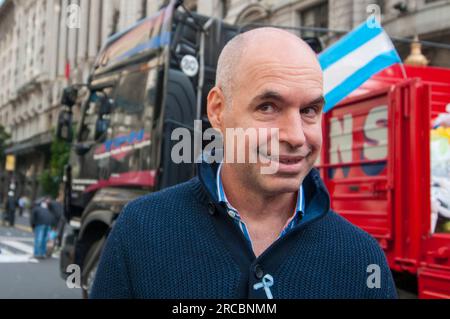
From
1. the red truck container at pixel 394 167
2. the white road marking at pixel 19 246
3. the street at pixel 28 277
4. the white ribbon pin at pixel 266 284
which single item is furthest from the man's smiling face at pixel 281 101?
the white road marking at pixel 19 246

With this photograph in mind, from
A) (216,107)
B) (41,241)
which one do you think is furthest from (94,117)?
(41,241)

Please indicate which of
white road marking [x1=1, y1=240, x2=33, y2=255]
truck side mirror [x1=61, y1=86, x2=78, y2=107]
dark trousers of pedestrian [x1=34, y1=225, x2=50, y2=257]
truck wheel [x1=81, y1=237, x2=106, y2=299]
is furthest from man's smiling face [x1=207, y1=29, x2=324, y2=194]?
white road marking [x1=1, y1=240, x2=33, y2=255]

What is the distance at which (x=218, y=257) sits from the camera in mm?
1372

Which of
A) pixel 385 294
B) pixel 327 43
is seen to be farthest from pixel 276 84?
pixel 327 43

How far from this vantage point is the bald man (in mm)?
1335

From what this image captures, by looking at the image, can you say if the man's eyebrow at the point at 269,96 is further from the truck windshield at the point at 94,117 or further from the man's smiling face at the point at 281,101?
the truck windshield at the point at 94,117

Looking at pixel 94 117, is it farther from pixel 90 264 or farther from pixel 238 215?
pixel 238 215

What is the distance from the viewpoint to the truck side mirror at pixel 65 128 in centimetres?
637

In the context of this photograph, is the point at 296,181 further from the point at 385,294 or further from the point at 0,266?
the point at 0,266

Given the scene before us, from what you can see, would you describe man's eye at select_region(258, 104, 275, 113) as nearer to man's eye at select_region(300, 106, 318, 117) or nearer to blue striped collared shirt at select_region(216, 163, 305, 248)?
man's eye at select_region(300, 106, 318, 117)

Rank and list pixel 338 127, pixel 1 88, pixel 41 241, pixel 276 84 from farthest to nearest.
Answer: pixel 1 88, pixel 41 241, pixel 338 127, pixel 276 84

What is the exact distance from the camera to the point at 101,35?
8414 millimetres

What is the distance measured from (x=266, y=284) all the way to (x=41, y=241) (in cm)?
1200

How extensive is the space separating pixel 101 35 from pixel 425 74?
16.9 feet
